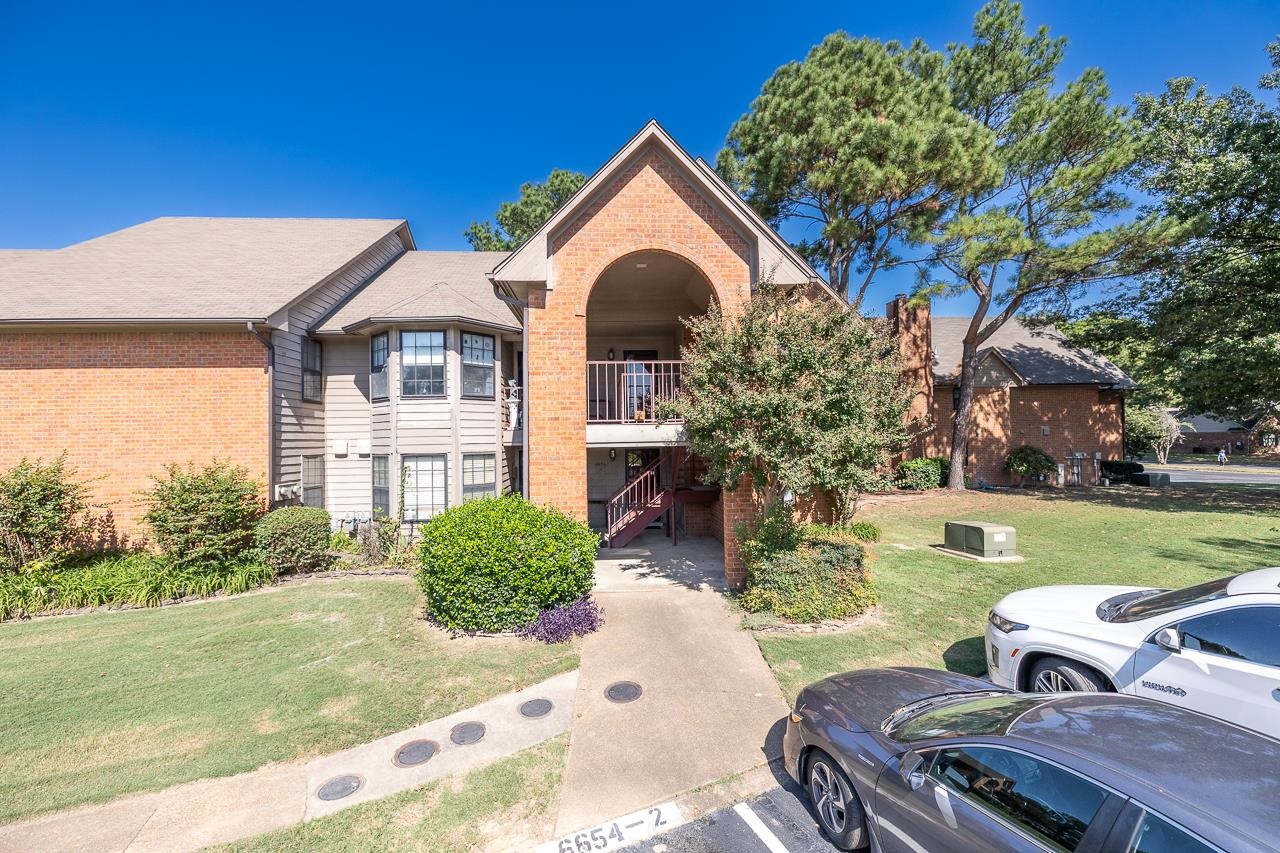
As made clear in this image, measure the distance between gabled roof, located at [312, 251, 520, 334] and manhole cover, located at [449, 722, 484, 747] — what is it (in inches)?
369

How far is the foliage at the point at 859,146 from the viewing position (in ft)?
54.1

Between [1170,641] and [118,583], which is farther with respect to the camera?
[118,583]

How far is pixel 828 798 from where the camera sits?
3.78 m

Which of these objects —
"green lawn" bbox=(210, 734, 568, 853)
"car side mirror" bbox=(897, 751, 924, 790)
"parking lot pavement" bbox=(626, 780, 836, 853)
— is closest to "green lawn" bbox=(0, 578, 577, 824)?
"green lawn" bbox=(210, 734, 568, 853)

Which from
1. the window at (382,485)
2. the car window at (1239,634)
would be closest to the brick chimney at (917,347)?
the car window at (1239,634)

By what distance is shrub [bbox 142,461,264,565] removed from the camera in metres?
9.91

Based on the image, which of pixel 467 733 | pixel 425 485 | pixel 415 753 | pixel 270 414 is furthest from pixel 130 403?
pixel 467 733

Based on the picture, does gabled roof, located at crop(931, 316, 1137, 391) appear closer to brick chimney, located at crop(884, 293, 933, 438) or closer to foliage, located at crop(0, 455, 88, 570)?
brick chimney, located at crop(884, 293, 933, 438)

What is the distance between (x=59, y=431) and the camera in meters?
10.9

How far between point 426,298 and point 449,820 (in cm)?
1182

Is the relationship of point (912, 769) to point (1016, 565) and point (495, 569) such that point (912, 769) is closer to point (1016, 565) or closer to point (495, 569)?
point (495, 569)

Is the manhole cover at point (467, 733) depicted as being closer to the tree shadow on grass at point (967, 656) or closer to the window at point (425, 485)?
the tree shadow on grass at point (967, 656)

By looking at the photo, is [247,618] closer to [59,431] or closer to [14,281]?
[59,431]

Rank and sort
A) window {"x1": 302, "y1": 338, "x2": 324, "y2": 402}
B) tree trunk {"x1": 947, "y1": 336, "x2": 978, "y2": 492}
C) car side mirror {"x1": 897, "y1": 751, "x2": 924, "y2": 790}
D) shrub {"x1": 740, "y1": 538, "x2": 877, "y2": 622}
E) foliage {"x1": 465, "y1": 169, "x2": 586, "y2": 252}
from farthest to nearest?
1. foliage {"x1": 465, "y1": 169, "x2": 586, "y2": 252}
2. tree trunk {"x1": 947, "y1": 336, "x2": 978, "y2": 492}
3. window {"x1": 302, "y1": 338, "x2": 324, "y2": 402}
4. shrub {"x1": 740, "y1": 538, "x2": 877, "y2": 622}
5. car side mirror {"x1": 897, "y1": 751, "x2": 924, "y2": 790}
